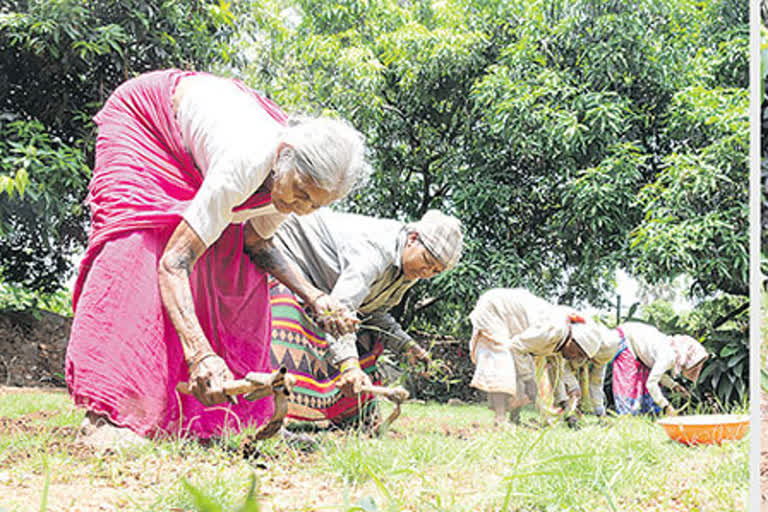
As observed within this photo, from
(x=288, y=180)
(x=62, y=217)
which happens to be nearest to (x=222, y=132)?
(x=288, y=180)

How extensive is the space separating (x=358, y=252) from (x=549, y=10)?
121cm

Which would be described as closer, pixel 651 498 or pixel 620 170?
pixel 651 498

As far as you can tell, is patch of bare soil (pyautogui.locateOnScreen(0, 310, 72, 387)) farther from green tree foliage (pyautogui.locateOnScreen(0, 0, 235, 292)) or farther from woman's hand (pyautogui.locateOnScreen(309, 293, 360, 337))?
woman's hand (pyautogui.locateOnScreen(309, 293, 360, 337))

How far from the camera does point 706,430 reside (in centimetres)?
132

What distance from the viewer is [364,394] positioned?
1.35 metres

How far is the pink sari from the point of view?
94 cm

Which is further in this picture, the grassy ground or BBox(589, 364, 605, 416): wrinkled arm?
BBox(589, 364, 605, 416): wrinkled arm

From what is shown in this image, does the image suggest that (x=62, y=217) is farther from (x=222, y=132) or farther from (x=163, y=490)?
(x=163, y=490)

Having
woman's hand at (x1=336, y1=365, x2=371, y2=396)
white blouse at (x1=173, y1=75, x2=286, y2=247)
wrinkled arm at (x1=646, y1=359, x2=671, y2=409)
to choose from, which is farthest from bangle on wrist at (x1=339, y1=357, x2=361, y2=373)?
wrinkled arm at (x1=646, y1=359, x2=671, y2=409)

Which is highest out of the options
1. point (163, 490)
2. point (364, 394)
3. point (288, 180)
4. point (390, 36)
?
point (390, 36)

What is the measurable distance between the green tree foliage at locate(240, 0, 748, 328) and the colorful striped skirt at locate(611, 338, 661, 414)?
0.33 metres

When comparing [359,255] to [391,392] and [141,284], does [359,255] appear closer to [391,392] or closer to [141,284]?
[391,392]

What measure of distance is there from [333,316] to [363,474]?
40 cm

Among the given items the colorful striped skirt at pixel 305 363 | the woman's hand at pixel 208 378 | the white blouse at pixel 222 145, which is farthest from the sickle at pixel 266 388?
the colorful striped skirt at pixel 305 363
